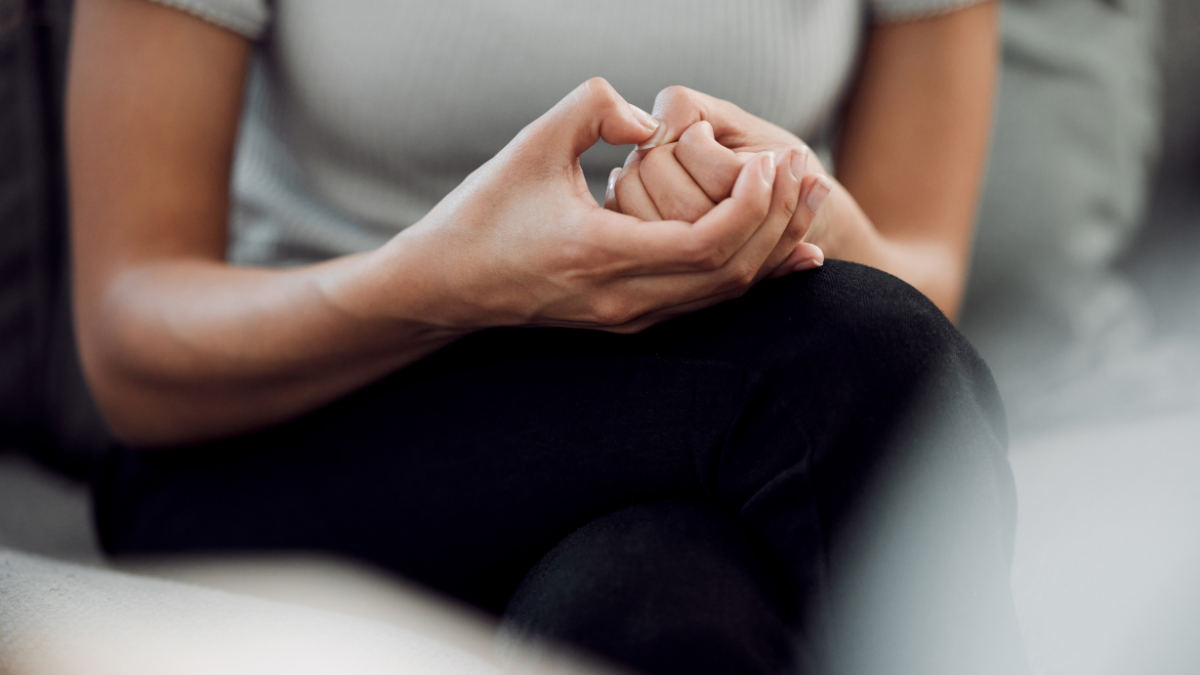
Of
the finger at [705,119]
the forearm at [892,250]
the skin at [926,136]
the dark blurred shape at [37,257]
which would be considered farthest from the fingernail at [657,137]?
the dark blurred shape at [37,257]

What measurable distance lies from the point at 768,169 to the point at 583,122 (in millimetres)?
84

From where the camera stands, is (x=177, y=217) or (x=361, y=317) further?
(x=177, y=217)

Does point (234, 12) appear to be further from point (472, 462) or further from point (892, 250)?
point (892, 250)

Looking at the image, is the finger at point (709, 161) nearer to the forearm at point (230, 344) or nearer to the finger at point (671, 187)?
the finger at point (671, 187)

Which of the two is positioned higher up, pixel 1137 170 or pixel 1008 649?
pixel 1137 170

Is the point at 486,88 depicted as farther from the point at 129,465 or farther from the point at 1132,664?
the point at 1132,664

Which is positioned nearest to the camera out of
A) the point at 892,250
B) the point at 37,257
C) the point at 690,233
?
the point at 690,233

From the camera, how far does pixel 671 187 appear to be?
362 mm

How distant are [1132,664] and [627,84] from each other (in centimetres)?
48

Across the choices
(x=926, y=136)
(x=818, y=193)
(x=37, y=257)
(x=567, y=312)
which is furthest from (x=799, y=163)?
(x=37, y=257)

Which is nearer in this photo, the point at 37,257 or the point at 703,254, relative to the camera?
the point at 703,254

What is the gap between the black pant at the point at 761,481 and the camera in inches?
13.3

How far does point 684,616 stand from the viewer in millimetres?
328

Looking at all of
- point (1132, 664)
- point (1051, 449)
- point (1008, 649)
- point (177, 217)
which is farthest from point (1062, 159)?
point (177, 217)
